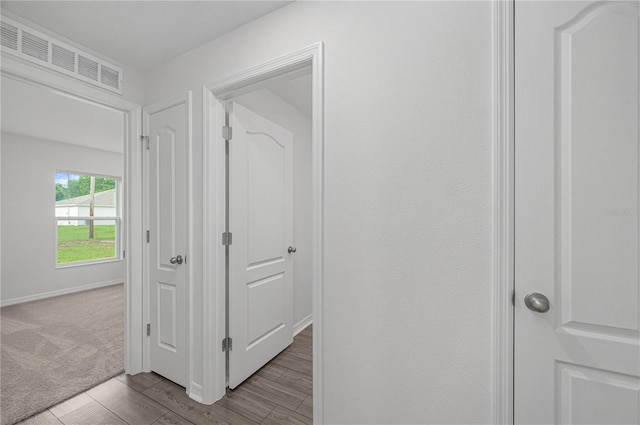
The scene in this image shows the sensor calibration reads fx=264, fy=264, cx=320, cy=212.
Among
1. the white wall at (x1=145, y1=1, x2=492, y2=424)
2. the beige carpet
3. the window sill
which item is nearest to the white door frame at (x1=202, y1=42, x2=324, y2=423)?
the white wall at (x1=145, y1=1, x2=492, y2=424)

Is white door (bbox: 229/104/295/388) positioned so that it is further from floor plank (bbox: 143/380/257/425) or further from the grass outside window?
the grass outside window

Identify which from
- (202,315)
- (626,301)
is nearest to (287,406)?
(202,315)

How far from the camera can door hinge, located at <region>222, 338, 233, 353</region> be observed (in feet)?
6.01

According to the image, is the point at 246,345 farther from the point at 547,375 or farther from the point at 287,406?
the point at 547,375

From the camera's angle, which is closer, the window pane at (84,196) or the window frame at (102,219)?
the window frame at (102,219)

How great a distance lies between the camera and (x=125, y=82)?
204 cm

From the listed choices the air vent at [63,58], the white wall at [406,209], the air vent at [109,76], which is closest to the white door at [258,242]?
the white wall at [406,209]

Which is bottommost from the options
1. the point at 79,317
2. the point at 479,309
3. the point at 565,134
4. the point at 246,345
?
the point at 79,317

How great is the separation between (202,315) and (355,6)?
2.01 metres

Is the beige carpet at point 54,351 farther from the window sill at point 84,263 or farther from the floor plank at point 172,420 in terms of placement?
the floor plank at point 172,420

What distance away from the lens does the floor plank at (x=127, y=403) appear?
5.36 feet

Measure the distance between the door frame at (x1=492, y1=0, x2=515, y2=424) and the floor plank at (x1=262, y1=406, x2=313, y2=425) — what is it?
1101mm

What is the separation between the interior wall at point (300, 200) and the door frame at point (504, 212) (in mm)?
1944

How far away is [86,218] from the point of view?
4.91 meters
